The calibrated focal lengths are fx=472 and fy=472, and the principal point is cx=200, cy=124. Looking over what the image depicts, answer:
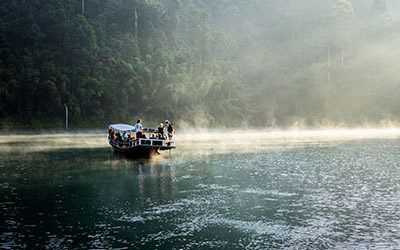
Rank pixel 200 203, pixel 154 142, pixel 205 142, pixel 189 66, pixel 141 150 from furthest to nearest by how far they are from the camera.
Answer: pixel 189 66 < pixel 205 142 < pixel 154 142 < pixel 141 150 < pixel 200 203

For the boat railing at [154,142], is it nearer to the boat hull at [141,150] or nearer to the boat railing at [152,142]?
the boat railing at [152,142]

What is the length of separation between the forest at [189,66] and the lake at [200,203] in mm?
60795

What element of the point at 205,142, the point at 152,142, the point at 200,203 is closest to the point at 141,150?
the point at 152,142

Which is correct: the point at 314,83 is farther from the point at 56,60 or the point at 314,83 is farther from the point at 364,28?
the point at 56,60

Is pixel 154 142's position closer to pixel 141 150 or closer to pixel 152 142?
pixel 152 142

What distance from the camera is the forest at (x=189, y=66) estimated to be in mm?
105062

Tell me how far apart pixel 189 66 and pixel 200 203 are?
357 feet

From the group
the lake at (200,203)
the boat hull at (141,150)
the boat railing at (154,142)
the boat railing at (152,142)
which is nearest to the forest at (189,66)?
the boat hull at (141,150)

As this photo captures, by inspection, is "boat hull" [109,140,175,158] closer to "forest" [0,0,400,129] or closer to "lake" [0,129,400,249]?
"lake" [0,129,400,249]

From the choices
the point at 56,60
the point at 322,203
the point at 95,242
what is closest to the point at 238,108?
the point at 56,60

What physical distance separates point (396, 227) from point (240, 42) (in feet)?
470

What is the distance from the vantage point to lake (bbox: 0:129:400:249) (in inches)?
774

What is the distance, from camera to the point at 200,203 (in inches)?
1045

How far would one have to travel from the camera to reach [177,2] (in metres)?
146
